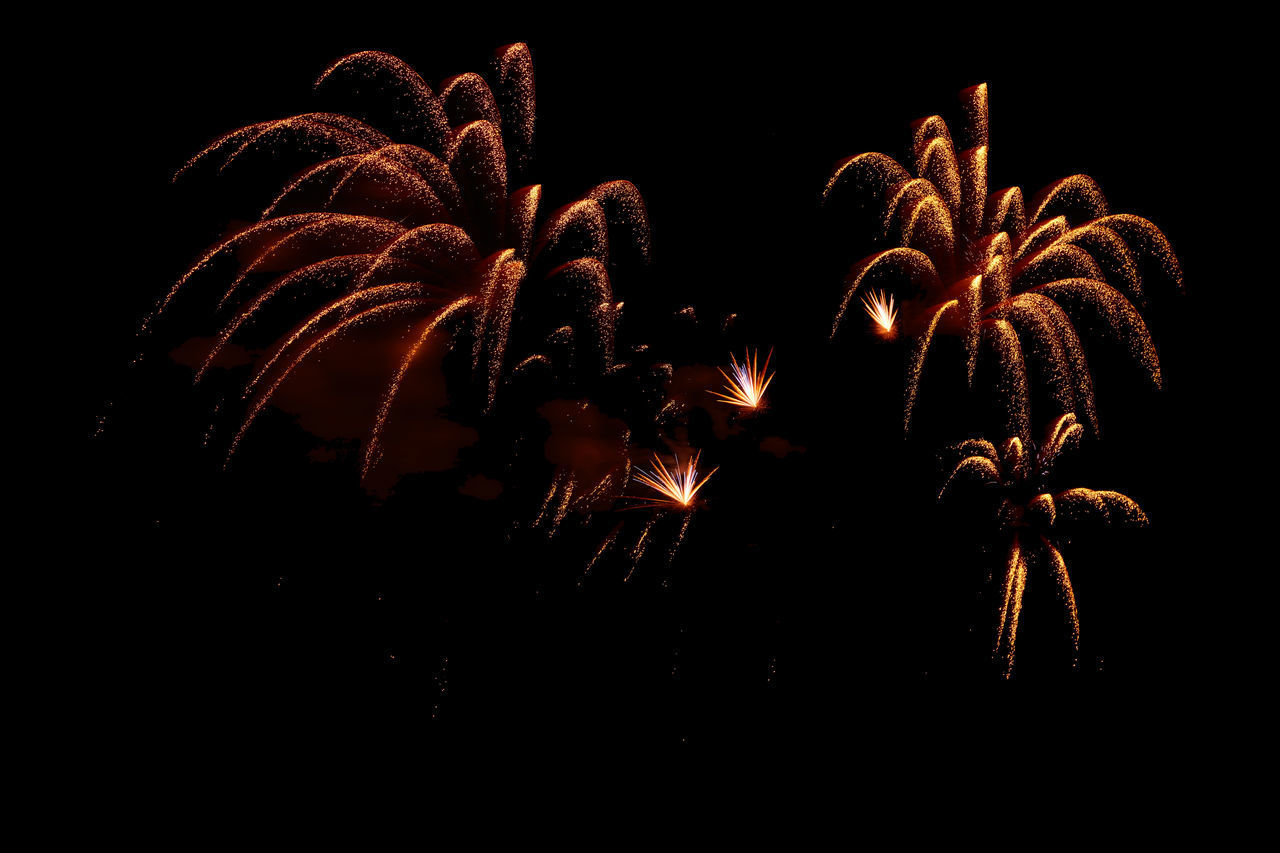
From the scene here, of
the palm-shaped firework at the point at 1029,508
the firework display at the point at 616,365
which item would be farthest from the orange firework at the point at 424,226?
the palm-shaped firework at the point at 1029,508

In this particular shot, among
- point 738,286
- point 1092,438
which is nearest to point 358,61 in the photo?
point 738,286

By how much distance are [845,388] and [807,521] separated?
2.24m

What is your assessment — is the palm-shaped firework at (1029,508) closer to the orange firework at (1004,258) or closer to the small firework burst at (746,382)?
the orange firework at (1004,258)

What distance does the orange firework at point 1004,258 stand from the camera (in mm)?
8602

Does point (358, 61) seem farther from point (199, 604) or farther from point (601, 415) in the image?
point (199, 604)

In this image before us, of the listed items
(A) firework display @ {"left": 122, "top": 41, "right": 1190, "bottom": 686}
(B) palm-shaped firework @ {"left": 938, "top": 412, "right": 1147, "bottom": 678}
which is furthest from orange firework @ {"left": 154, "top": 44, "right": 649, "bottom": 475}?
(B) palm-shaped firework @ {"left": 938, "top": 412, "right": 1147, "bottom": 678}

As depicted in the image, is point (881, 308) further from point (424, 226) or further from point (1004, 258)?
point (424, 226)

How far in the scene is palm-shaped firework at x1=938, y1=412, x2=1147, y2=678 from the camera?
27.1 feet

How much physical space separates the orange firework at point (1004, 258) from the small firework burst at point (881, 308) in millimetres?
874

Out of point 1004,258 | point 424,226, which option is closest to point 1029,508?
point 1004,258

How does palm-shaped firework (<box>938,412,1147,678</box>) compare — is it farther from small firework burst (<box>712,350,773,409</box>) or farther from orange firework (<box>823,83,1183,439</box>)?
small firework burst (<box>712,350,773,409</box>)

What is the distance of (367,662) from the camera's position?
7785 mm

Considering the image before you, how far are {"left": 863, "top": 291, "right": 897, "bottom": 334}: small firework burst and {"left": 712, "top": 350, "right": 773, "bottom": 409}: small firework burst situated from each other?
127cm

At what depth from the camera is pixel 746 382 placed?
34.4 ft
